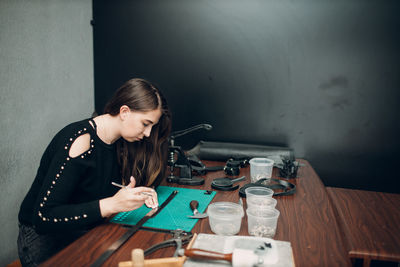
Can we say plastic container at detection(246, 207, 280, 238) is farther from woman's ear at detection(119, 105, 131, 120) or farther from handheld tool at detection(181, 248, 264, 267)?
woman's ear at detection(119, 105, 131, 120)

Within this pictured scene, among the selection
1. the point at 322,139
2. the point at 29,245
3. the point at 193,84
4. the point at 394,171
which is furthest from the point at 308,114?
the point at 29,245

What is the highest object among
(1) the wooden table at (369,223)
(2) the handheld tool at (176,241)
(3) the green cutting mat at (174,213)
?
(2) the handheld tool at (176,241)

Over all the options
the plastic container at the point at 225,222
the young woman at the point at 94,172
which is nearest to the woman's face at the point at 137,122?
the young woman at the point at 94,172

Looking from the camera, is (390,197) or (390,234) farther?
(390,197)

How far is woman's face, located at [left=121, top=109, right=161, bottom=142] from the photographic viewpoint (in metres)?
1.54

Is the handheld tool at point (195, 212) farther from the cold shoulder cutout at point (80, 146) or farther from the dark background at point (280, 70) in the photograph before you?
the dark background at point (280, 70)

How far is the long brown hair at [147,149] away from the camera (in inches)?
61.2

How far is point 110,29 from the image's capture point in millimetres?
2730

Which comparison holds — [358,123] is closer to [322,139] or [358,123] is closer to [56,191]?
[322,139]

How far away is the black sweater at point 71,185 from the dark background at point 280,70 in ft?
3.87

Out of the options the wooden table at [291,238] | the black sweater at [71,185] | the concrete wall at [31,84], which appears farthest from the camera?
the concrete wall at [31,84]

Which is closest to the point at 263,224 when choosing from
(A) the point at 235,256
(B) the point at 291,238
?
(B) the point at 291,238

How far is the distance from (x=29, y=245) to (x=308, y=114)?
204 centimetres

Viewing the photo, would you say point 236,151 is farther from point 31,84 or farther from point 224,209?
point 31,84
